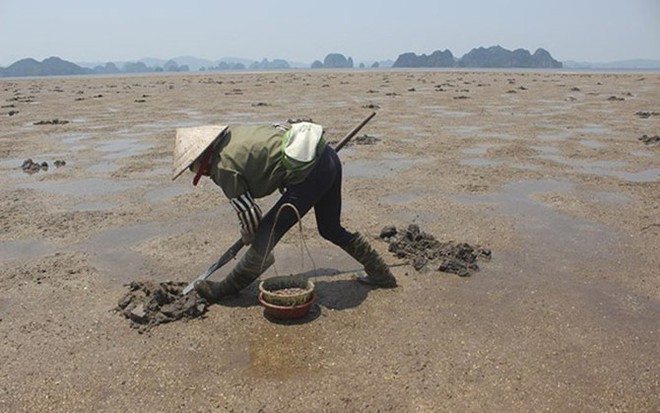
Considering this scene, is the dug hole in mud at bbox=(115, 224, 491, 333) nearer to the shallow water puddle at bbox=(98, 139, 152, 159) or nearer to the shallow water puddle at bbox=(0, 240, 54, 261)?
→ the shallow water puddle at bbox=(0, 240, 54, 261)

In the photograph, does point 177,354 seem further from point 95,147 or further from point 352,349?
point 95,147

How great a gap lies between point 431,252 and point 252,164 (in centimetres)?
270

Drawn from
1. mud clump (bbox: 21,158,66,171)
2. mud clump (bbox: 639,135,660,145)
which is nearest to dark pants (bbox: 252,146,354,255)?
mud clump (bbox: 21,158,66,171)

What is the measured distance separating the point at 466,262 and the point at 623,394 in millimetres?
2346

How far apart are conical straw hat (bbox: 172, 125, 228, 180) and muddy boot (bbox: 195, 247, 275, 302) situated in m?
0.96

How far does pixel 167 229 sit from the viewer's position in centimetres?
732

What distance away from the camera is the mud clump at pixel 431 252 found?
584 cm

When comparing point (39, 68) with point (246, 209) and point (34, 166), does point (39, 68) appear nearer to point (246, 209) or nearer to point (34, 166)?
point (34, 166)

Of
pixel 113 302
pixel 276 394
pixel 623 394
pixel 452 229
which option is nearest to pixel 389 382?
pixel 276 394

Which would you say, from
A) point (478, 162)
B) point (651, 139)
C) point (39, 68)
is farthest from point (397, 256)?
point (39, 68)

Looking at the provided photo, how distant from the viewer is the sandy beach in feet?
12.6

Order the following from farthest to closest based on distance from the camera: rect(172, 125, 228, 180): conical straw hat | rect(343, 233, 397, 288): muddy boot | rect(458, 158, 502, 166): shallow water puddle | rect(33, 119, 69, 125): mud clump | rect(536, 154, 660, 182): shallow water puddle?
1. rect(33, 119, 69, 125): mud clump
2. rect(458, 158, 502, 166): shallow water puddle
3. rect(536, 154, 660, 182): shallow water puddle
4. rect(343, 233, 397, 288): muddy boot
5. rect(172, 125, 228, 180): conical straw hat

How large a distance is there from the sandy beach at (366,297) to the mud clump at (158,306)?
0.10 metres

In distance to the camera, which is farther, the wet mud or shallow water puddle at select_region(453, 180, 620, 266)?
the wet mud
